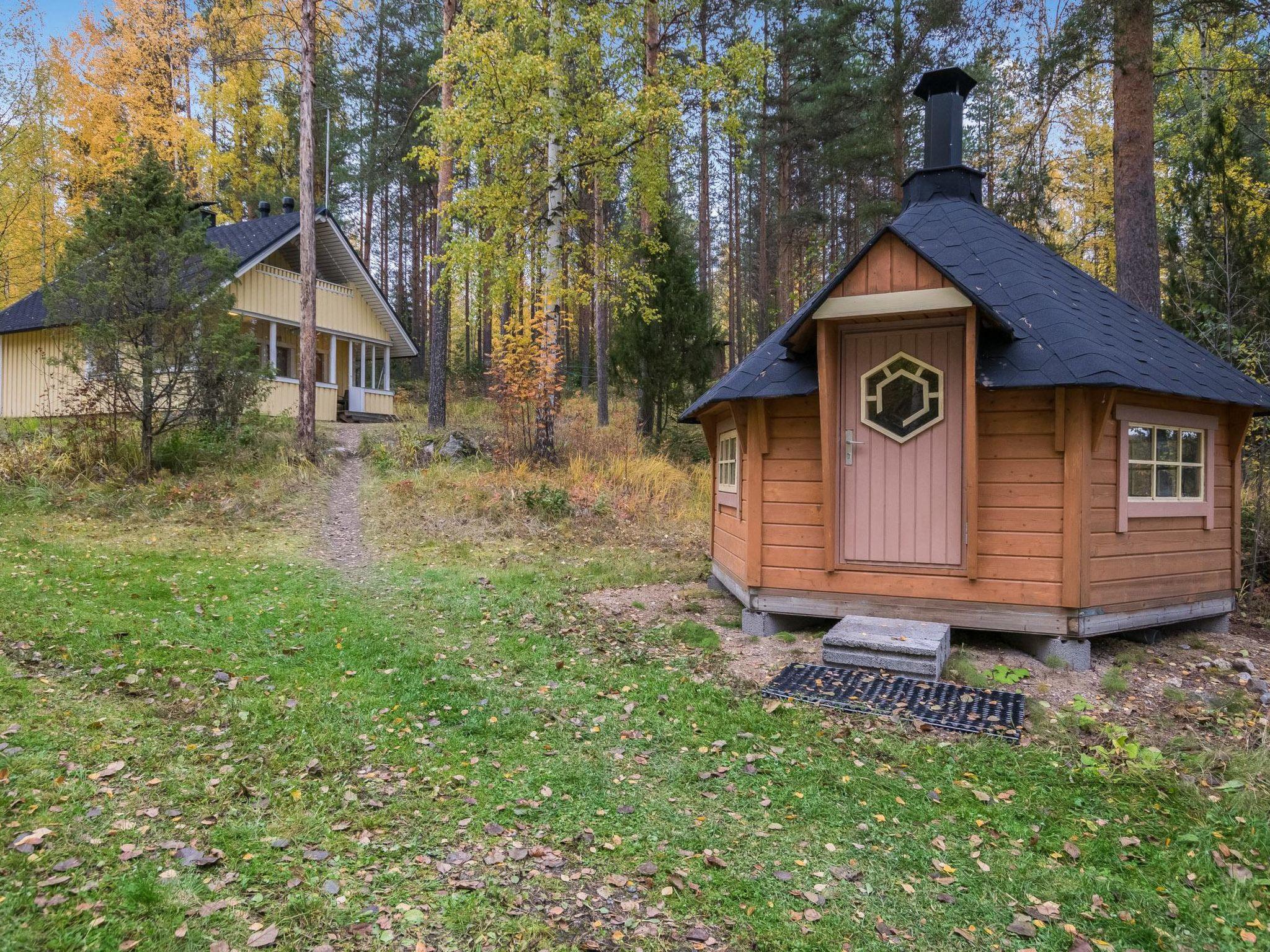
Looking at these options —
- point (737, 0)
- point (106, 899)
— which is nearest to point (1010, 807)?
point (106, 899)

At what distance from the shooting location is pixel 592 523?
35.9 ft

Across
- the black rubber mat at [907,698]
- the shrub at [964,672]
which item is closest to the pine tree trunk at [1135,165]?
the shrub at [964,672]

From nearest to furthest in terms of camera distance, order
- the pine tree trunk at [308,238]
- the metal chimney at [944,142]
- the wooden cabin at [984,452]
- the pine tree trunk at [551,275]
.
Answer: the wooden cabin at [984,452]
the metal chimney at [944,142]
the pine tree trunk at [551,275]
the pine tree trunk at [308,238]

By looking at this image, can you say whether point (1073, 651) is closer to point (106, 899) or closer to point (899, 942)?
point (899, 942)

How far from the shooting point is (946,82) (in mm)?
7168

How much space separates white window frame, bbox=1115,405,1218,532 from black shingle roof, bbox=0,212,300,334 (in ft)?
56.0

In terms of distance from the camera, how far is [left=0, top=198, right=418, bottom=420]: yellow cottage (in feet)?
54.6

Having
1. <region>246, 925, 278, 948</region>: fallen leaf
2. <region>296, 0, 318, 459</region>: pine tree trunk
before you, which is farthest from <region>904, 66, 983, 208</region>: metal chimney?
<region>296, 0, 318, 459</region>: pine tree trunk

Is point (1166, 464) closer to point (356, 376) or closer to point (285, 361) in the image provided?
point (285, 361)

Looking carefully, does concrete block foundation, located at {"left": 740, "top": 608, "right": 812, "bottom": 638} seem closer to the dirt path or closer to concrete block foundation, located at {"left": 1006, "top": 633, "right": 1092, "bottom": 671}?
concrete block foundation, located at {"left": 1006, "top": 633, "right": 1092, "bottom": 671}

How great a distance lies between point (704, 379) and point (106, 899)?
13.7 meters

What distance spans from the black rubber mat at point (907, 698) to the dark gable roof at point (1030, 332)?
89.9 inches

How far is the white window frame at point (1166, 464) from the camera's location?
18.6ft

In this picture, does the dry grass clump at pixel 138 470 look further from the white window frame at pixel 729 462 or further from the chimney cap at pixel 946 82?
the chimney cap at pixel 946 82
